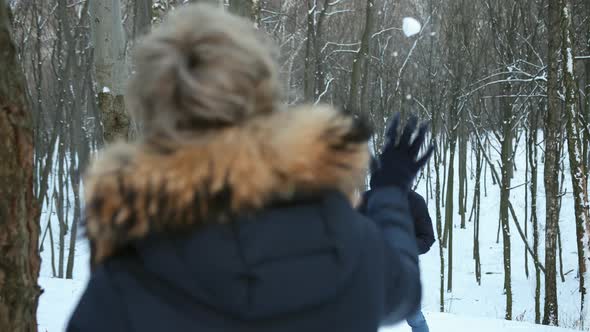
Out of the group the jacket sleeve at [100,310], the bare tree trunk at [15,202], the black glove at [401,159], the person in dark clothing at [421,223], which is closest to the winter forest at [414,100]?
the bare tree trunk at [15,202]

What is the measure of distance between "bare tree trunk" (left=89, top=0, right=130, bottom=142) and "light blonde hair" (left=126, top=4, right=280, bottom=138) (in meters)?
5.11

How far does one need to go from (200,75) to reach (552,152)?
384 inches

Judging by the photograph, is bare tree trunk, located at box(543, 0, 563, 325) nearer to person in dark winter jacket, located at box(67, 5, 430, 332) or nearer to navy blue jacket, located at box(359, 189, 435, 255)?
navy blue jacket, located at box(359, 189, 435, 255)

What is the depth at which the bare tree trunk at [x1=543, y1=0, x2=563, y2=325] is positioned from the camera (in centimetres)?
940

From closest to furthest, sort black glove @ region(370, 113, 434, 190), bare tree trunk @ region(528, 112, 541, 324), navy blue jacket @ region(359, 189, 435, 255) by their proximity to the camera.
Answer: black glove @ region(370, 113, 434, 190) → navy blue jacket @ region(359, 189, 435, 255) → bare tree trunk @ region(528, 112, 541, 324)

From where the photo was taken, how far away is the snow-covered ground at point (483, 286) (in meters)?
7.43

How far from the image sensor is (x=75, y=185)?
1853 cm

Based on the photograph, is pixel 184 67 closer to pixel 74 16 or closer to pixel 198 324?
pixel 198 324

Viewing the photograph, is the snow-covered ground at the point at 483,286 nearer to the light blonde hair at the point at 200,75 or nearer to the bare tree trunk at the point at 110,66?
the bare tree trunk at the point at 110,66

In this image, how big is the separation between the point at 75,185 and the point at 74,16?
5252 mm

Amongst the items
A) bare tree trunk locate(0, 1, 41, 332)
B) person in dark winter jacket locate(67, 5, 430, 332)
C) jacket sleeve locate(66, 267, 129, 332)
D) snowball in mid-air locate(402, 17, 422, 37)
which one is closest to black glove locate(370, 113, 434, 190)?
person in dark winter jacket locate(67, 5, 430, 332)

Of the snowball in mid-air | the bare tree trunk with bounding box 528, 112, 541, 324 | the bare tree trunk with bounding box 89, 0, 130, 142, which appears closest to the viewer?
the bare tree trunk with bounding box 89, 0, 130, 142

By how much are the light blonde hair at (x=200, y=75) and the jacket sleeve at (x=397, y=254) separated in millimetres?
519

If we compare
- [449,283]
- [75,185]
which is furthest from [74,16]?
[449,283]
